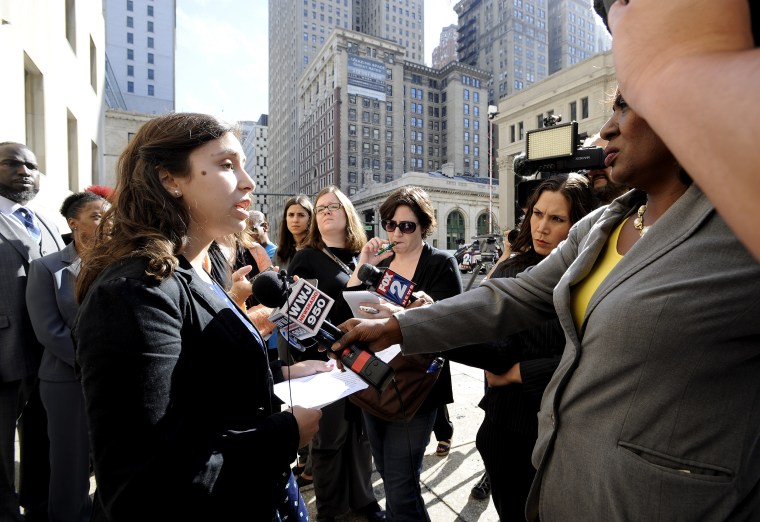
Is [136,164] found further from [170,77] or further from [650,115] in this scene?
[170,77]

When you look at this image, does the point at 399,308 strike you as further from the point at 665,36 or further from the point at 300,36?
the point at 300,36

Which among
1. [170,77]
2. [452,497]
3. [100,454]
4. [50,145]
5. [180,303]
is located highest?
[170,77]

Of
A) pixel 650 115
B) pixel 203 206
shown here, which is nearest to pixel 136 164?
pixel 203 206

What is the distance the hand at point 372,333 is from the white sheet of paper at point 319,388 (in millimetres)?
96

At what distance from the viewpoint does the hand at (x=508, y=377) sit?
1.80m

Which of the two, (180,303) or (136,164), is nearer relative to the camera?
(180,303)

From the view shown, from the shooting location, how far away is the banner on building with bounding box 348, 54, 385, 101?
234ft

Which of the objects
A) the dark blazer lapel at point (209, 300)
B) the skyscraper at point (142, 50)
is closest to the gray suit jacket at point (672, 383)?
the dark blazer lapel at point (209, 300)

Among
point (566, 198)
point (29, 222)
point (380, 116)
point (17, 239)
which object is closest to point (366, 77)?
point (380, 116)

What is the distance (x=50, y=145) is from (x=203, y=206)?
26.3ft

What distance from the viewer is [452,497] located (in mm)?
3072

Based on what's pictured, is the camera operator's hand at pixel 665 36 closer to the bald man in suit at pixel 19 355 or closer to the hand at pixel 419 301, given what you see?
the hand at pixel 419 301

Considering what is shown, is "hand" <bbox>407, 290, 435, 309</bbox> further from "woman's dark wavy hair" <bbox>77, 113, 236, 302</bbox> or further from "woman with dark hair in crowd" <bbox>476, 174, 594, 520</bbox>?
"woman's dark wavy hair" <bbox>77, 113, 236, 302</bbox>

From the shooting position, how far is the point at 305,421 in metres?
1.42
